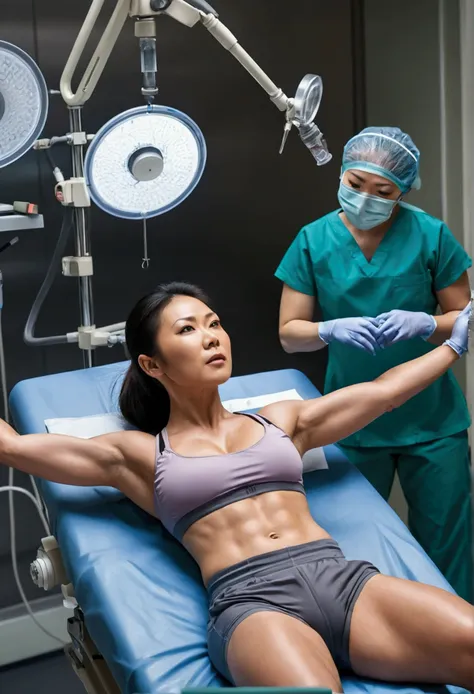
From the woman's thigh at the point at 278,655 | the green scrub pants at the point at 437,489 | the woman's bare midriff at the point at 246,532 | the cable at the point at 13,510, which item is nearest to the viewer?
the woman's thigh at the point at 278,655

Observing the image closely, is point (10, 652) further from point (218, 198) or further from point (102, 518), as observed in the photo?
point (218, 198)

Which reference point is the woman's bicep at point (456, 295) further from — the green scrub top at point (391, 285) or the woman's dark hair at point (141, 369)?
the woman's dark hair at point (141, 369)

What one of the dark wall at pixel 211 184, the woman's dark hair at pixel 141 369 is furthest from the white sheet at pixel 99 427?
the dark wall at pixel 211 184

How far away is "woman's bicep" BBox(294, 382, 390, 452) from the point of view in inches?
77.1

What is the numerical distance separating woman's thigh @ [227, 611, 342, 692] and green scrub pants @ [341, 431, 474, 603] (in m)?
0.74

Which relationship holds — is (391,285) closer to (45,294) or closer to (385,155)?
(385,155)

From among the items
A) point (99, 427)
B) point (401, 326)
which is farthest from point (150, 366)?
point (401, 326)

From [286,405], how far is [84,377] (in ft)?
1.81

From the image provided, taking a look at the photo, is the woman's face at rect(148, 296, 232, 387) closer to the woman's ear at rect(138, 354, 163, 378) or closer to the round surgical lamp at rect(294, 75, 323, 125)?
the woman's ear at rect(138, 354, 163, 378)

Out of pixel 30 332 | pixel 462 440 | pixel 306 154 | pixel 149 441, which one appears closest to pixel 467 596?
pixel 462 440

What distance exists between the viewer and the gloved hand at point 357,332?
2.03 metres

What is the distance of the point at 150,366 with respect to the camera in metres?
1.92

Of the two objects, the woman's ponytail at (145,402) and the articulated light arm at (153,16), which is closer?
the articulated light arm at (153,16)

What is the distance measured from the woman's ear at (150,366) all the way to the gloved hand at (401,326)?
52cm
